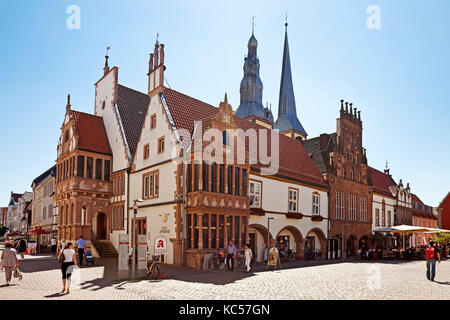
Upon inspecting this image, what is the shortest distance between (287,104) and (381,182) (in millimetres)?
24359

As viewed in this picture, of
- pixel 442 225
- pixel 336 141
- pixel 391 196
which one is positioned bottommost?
pixel 442 225

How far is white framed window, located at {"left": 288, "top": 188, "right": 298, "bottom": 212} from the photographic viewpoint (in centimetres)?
3288

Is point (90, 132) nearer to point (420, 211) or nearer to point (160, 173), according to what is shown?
point (160, 173)

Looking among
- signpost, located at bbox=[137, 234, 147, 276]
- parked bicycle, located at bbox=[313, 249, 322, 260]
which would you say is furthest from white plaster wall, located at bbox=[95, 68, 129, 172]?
parked bicycle, located at bbox=[313, 249, 322, 260]

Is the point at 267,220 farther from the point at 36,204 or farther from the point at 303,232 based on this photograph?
the point at 36,204

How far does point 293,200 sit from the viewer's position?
33.2m

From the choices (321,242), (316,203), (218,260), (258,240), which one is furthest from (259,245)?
(321,242)

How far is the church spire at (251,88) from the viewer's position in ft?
239

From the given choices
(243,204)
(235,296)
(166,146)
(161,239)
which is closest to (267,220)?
→ (243,204)

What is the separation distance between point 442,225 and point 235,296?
54378 millimetres

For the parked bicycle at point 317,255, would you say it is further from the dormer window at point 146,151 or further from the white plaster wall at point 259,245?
the dormer window at point 146,151

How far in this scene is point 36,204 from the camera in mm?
58281

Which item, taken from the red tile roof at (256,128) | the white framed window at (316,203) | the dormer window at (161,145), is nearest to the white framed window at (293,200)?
the red tile roof at (256,128)

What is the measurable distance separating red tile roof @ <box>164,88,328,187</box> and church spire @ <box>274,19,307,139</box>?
31.9m
